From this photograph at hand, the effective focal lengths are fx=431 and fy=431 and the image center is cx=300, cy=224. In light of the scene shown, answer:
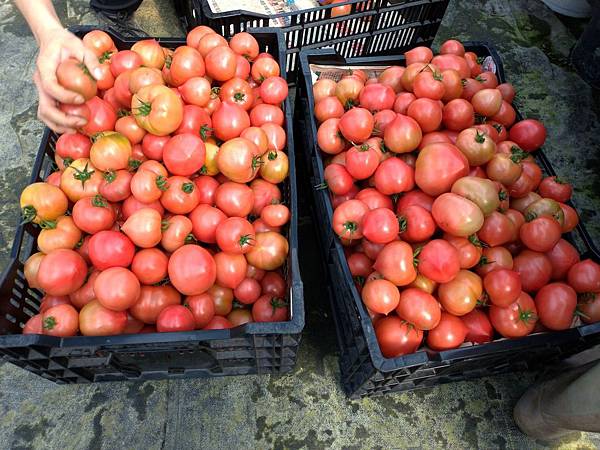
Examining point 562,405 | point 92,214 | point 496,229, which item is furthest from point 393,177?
point 92,214

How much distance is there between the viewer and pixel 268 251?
1656mm

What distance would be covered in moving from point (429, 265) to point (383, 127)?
669mm

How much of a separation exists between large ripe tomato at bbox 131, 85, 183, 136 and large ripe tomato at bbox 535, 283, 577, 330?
4.99 ft

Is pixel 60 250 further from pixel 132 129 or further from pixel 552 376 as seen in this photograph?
pixel 552 376

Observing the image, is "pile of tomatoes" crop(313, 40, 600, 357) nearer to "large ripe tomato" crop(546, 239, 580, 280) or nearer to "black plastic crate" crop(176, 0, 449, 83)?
"large ripe tomato" crop(546, 239, 580, 280)

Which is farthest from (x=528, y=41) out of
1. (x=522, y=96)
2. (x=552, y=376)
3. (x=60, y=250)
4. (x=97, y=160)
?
(x=60, y=250)

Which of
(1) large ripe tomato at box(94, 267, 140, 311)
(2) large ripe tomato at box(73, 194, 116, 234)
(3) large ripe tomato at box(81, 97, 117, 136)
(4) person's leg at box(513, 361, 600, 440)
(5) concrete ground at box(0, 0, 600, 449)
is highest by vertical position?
(3) large ripe tomato at box(81, 97, 117, 136)

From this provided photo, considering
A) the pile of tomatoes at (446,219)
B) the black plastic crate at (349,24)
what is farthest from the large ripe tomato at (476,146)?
the black plastic crate at (349,24)

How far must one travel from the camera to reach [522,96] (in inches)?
123

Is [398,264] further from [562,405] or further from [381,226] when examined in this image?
[562,405]

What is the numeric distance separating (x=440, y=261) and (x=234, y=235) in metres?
0.73

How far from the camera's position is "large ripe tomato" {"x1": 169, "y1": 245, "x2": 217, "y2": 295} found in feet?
4.92

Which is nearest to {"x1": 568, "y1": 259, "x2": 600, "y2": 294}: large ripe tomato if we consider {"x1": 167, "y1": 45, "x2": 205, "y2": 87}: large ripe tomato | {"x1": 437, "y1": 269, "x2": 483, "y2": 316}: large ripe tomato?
{"x1": 437, "y1": 269, "x2": 483, "y2": 316}: large ripe tomato

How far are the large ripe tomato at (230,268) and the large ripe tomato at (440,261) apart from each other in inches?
26.2
